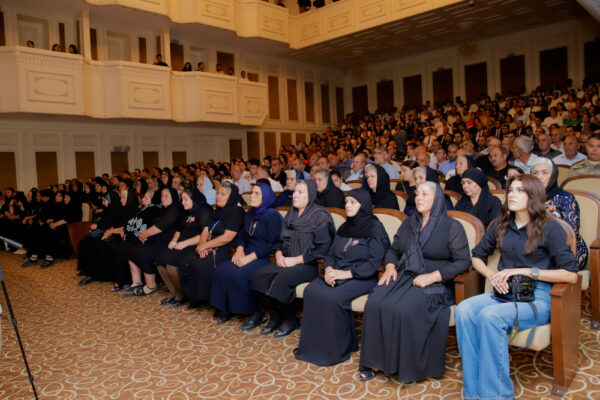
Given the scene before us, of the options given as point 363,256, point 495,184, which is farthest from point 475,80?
point 363,256

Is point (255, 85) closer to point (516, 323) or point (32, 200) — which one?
point (32, 200)

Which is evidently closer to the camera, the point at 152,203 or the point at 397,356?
the point at 397,356

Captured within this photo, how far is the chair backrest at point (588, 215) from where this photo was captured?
269 centimetres

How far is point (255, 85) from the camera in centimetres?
1135

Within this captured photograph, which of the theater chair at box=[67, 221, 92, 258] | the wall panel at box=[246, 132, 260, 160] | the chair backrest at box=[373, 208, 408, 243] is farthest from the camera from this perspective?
the wall panel at box=[246, 132, 260, 160]

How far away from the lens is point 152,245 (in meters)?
4.26

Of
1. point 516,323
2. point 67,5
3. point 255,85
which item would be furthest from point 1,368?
point 255,85

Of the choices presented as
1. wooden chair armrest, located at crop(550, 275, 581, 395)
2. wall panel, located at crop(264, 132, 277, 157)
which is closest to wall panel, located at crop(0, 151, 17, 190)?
wall panel, located at crop(264, 132, 277, 157)

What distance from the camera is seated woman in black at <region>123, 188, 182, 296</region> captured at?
4.19 m

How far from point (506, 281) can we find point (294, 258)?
138 cm

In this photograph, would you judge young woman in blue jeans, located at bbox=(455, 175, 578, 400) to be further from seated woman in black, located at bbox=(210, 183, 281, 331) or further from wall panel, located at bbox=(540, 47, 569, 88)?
wall panel, located at bbox=(540, 47, 569, 88)

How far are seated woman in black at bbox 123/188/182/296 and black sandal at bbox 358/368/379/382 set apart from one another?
247 centimetres

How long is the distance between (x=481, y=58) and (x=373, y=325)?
38.0ft

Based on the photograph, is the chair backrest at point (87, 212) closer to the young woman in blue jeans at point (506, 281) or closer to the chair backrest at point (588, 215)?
the young woman in blue jeans at point (506, 281)
